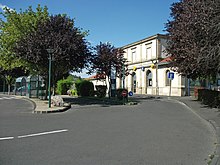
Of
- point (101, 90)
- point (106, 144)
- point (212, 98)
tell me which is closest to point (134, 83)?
point (101, 90)

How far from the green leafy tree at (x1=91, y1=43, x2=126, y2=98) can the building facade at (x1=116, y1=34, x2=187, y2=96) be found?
17.2ft

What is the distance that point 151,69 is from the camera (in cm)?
3950

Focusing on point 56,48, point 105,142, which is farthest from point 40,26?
point 105,142

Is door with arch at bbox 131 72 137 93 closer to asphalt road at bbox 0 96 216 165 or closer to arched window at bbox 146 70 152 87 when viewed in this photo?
arched window at bbox 146 70 152 87

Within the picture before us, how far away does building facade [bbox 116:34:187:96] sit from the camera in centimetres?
3438

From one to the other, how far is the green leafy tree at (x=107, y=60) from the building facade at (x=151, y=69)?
5.25 meters

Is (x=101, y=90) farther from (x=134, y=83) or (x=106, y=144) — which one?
(x=106, y=144)

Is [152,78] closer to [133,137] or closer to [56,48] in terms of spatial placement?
[56,48]

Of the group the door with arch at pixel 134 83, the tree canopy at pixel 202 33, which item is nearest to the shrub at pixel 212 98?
the tree canopy at pixel 202 33

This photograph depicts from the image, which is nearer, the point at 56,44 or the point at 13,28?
the point at 56,44

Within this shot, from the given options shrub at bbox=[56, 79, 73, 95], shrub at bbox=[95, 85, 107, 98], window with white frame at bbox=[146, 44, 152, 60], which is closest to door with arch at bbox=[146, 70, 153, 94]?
window with white frame at bbox=[146, 44, 152, 60]

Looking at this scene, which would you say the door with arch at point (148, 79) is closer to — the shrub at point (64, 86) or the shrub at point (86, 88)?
the shrub at point (86, 88)

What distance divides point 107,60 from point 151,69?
1360cm

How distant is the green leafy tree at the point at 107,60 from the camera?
27.7 metres
